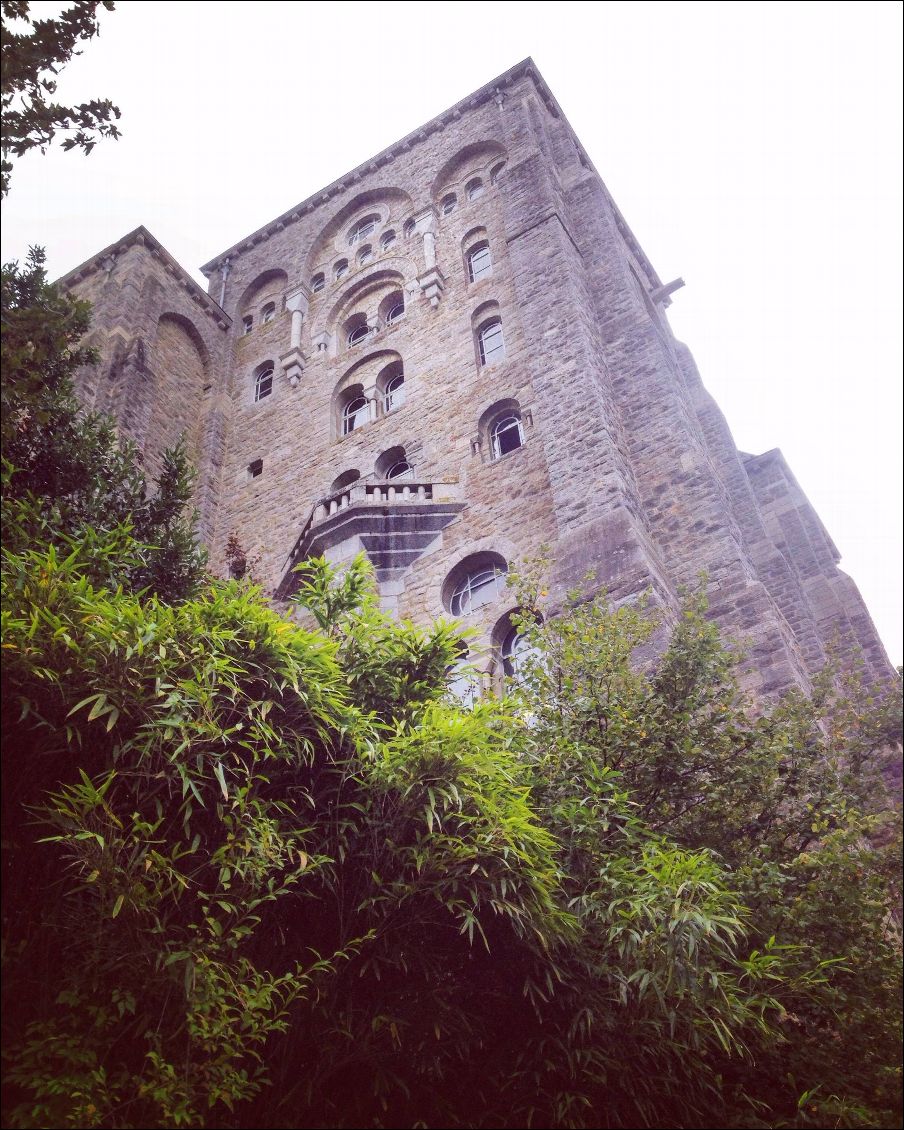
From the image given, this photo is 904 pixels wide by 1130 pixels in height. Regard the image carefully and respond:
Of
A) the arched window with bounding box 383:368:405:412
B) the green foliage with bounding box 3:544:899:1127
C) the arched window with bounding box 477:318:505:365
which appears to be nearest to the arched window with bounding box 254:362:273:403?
the arched window with bounding box 383:368:405:412

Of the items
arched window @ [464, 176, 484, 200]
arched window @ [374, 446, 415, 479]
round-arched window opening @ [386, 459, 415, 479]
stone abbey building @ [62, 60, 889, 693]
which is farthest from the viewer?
arched window @ [464, 176, 484, 200]

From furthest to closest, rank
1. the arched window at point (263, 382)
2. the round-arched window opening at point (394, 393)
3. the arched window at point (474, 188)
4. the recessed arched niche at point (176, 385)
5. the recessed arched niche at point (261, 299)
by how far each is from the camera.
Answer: the recessed arched niche at point (261, 299) < the arched window at point (263, 382) < the arched window at point (474, 188) < the recessed arched niche at point (176, 385) < the round-arched window opening at point (394, 393)

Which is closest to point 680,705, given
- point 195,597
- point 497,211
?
point 195,597

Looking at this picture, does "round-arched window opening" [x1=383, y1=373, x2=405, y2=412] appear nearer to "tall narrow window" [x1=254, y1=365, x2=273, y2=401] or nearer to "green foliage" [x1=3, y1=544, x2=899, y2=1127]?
"tall narrow window" [x1=254, y1=365, x2=273, y2=401]

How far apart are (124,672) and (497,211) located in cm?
1800

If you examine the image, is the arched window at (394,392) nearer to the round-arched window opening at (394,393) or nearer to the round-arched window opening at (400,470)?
the round-arched window opening at (394,393)

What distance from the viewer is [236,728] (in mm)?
6051

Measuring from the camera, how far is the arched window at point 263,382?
77.3 feet

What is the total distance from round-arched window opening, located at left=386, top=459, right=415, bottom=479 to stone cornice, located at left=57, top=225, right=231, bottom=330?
10.3 m

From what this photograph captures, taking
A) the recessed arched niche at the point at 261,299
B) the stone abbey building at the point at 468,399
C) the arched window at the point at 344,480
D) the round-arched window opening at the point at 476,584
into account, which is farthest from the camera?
the recessed arched niche at the point at 261,299

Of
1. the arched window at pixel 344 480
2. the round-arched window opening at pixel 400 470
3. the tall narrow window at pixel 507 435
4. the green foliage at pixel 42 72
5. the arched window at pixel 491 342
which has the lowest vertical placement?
the green foliage at pixel 42 72

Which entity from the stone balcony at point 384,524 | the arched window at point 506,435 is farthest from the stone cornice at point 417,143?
the stone balcony at point 384,524

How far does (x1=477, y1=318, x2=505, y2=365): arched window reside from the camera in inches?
717

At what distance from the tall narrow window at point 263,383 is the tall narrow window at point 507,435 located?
27.8 feet
